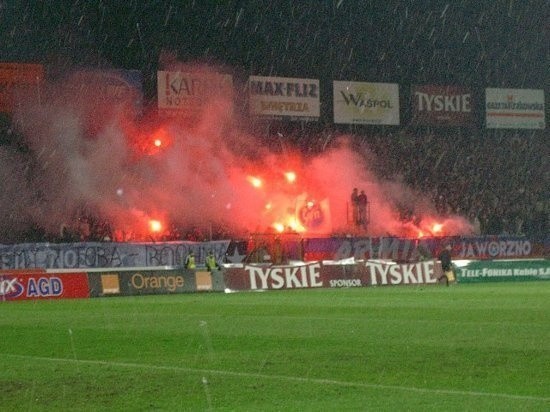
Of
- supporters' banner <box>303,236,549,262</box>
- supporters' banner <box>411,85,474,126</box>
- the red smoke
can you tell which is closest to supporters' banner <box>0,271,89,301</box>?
the red smoke

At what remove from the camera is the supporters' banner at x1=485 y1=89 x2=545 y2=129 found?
67500 mm

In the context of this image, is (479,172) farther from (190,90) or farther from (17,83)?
(17,83)

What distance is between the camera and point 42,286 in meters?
37.4

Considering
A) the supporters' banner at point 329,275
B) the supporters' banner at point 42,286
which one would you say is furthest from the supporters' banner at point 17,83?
the supporters' banner at point 329,275

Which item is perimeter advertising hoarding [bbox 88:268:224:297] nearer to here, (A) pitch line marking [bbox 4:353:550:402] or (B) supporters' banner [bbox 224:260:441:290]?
(B) supporters' banner [bbox 224:260:441:290]

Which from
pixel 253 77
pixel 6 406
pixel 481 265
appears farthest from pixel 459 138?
pixel 6 406

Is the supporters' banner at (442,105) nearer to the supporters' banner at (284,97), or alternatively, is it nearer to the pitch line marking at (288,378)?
the supporters' banner at (284,97)

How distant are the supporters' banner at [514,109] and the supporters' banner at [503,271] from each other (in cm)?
2304

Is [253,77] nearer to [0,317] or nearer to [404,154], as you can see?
[404,154]

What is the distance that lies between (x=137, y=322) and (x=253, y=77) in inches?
1457

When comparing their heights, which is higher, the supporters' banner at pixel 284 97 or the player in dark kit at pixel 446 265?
the supporters' banner at pixel 284 97

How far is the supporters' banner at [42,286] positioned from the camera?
3672 centimetres

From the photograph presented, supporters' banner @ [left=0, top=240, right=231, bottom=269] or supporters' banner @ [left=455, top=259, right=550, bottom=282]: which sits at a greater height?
supporters' banner @ [left=0, top=240, right=231, bottom=269]

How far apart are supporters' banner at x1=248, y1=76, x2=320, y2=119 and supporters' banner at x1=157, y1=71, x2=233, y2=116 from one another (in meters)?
1.36
